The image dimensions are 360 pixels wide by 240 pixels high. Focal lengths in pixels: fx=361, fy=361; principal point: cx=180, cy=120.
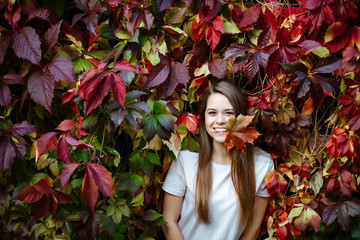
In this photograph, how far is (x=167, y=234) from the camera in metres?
1.68

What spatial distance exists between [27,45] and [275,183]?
1.12 m

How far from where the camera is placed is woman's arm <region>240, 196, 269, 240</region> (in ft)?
5.48

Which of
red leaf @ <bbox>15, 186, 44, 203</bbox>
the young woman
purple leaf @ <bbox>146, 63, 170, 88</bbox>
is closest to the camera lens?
red leaf @ <bbox>15, 186, 44, 203</bbox>

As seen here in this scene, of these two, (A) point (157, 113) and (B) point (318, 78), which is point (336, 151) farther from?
(A) point (157, 113)

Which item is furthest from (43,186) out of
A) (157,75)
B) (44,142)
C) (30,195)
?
(157,75)

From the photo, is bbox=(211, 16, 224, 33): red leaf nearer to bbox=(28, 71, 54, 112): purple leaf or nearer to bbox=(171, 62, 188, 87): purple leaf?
bbox=(171, 62, 188, 87): purple leaf

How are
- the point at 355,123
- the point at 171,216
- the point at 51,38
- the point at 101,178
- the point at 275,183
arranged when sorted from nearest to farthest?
1. the point at 101,178
2. the point at 51,38
3. the point at 355,123
4. the point at 275,183
5. the point at 171,216

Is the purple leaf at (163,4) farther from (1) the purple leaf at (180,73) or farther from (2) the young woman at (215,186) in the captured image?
(2) the young woman at (215,186)

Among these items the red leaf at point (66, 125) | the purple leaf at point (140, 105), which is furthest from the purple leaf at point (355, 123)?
the red leaf at point (66, 125)

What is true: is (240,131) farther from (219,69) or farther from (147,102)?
(147,102)

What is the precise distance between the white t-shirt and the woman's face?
19cm

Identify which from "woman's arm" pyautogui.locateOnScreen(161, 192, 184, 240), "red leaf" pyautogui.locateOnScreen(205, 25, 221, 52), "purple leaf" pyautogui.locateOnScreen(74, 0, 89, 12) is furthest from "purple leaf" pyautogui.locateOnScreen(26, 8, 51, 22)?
"woman's arm" pyautogui.locateOnScreen(161, 192, 184, 240)

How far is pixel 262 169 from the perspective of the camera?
165cm

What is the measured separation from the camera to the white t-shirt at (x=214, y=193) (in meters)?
1.62
